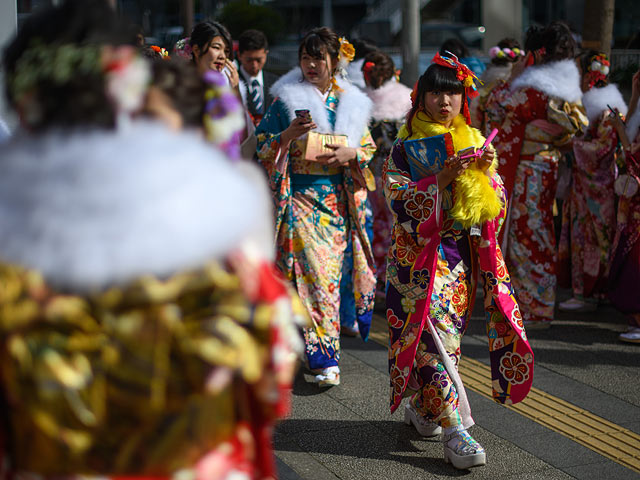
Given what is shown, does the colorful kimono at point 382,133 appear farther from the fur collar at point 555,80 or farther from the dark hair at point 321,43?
the dark hair at point 321,43

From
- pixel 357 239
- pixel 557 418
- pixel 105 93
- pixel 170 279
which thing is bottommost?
pixel 557 418

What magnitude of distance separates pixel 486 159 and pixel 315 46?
5.37ft

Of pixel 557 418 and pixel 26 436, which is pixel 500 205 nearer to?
pixel 557 418

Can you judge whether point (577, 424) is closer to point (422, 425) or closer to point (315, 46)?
point (422, 425)

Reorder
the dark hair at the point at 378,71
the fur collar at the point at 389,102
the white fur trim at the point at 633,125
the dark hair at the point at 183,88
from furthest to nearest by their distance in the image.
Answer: the dark hair at the point at 378,71 < the fur collar at the point at 389,102 < the white fur trim at the point at 633,125 < the dark hair at the point at 183,88

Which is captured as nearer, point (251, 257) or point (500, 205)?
point (251, 257)

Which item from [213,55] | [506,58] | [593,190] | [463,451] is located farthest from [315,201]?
[506,58]

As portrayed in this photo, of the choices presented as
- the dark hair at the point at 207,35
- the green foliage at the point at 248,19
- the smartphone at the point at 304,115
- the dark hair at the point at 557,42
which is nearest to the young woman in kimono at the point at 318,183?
the smartphone at the point at 304,115

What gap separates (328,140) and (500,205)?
1.46 meters

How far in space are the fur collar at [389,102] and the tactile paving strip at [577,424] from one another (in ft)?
8.56

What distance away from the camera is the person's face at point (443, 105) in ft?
12.4

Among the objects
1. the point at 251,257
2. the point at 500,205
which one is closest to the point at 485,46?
the point at 500,205

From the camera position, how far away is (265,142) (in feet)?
16.0

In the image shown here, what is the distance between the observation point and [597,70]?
650cm
